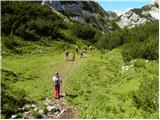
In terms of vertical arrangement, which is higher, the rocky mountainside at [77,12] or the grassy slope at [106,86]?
the rocky mountainside at [77,12]

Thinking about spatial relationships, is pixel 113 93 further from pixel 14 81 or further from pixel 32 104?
pixel 14 81

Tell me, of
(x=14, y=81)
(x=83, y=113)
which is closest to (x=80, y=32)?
(x=14, y=81)

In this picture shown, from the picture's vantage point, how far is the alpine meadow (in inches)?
838

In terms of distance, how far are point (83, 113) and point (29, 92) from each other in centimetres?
651

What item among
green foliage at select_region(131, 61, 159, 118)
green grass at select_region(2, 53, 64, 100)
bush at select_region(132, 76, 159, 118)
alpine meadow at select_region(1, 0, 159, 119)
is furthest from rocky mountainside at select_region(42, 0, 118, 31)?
bush at select_region(132, 76, 159, 118)

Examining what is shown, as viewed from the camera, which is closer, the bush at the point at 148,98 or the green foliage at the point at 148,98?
the green foliage at the point at 148,98

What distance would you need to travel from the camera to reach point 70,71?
116 feet

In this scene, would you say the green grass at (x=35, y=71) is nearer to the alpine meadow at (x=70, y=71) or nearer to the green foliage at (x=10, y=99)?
the alpine meadow at (x=70, y=71)

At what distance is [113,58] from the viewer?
42875 mm

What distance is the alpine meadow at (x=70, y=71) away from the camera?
21297 millimetres

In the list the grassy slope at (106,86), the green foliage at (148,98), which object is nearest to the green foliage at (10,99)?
the grassy slope at (106,86)

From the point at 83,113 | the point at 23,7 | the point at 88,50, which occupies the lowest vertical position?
the point at 83,113

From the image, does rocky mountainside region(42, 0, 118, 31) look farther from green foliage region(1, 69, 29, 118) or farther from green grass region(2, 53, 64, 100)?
green foliage region(1, 69, 29, 118)

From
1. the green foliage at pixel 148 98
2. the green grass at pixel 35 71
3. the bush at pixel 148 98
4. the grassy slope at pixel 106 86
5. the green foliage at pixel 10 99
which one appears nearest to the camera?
the green foliage at pixel 148 98
